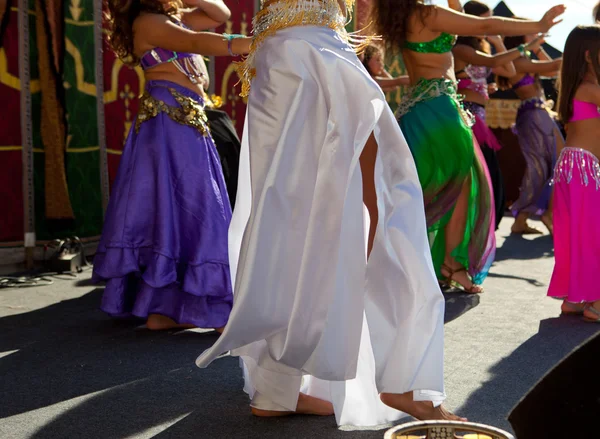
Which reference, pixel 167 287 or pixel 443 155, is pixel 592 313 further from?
pixel 167 287

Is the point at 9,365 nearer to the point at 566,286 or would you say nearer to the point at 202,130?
the point at 202,130

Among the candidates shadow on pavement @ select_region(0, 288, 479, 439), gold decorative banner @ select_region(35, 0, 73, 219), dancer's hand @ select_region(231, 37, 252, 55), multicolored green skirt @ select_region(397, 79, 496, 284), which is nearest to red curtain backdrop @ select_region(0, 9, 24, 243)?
gold decorative banner @ select_region(35, 0, 73, 219)

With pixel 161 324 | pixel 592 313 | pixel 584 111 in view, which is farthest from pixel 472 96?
pixel 161 324

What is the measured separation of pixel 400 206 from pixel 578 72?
220 centimetres

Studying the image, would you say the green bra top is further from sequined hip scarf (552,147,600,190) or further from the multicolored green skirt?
sequined hip scarf (552,147,600,190)

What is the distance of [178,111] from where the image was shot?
377 centimetres

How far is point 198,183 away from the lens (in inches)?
147

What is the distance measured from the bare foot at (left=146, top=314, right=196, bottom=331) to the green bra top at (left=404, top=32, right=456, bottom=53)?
1916mm

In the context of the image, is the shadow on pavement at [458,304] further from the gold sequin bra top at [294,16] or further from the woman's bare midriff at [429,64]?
the gold sequin bra top at [294,16]

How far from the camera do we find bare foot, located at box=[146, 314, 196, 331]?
147 inches

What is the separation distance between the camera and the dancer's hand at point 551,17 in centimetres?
423

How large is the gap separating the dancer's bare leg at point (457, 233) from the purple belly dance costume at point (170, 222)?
1.52 meters

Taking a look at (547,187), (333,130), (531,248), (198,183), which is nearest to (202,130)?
(198,183)

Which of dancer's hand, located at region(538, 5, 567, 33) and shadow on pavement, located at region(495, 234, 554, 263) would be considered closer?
dancer's hand, located at region(538, 5, 567, 33)
